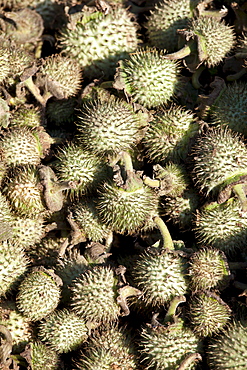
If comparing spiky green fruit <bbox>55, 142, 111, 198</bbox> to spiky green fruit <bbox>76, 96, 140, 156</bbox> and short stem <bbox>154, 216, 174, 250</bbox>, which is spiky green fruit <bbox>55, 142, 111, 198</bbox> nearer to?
spiky green fruit <bbox>76, 96, 140, 156</bbox>

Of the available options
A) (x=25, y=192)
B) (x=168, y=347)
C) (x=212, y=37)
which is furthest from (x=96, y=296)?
(x=212, y=37)

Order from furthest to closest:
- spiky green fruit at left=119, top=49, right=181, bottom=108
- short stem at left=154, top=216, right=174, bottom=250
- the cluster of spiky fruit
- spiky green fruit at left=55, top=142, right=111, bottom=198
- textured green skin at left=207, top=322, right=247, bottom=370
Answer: spiky green fruit at left=119, top=49, right=181, bottom=108, spiky green fruit at left=55, top=142, right=111, bottom=198, short stem at left=154, top=216, right=174, bottom=250, the cluster of spiky fruit, textured green skin at left=207, top=322, right=247, bottom=370

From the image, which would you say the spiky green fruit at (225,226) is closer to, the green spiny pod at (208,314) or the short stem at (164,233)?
the short stem at (164,233)

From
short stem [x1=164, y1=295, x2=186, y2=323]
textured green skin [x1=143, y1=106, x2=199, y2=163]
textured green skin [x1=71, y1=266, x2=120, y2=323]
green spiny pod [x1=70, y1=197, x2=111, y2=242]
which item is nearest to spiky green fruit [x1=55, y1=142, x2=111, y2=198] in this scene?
green spiny pod [x1=70, y1=197, x2=111, y2=242]

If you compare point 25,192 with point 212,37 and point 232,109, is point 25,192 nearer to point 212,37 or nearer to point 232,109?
point 232,109

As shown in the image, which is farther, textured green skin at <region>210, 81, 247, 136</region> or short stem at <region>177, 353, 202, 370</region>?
textured green skin at <region>210, 81, 247, 136</region>
